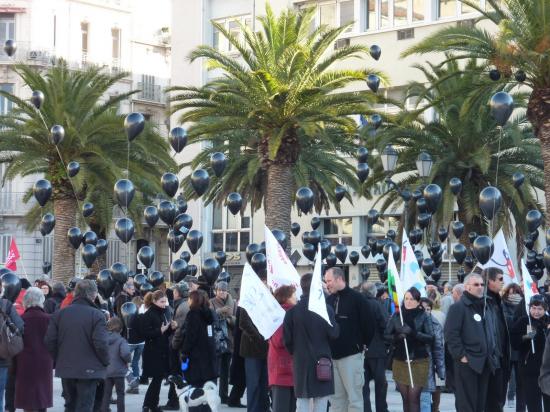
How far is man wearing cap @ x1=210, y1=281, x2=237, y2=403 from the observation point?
17.0 m

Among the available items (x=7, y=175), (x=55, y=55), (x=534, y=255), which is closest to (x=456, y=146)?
(x=534, y=255)

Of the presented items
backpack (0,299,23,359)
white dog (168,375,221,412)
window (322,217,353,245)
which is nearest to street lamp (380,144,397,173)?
window (322,217,353,245)

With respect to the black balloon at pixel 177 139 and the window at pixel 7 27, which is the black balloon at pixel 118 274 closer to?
the black balloon at pixel 177 139

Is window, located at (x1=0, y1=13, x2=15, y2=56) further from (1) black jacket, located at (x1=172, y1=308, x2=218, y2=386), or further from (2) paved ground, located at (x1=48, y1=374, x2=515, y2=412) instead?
(1) black jacket, located at (x1=172, y1=308, x2=218, y2=386)

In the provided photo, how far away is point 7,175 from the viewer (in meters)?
33.4

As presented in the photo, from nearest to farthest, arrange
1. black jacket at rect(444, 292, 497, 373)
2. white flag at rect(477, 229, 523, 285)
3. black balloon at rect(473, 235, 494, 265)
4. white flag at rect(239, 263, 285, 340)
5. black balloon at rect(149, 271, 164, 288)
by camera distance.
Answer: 1. black jacket at rect(444, 292, 497, 373)
2. white flag at rect(239, 263, 285, 340)
3. white flag at rect(477, 229, 523, 285)
4. black balloon at rect(473, 235, 494, 265)
5. black balloon at rect(149, 271, 164, 288)

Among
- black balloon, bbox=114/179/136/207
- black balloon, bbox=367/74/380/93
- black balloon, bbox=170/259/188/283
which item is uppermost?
black balloon, bbox=367/74/380/93

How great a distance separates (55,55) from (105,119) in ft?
75.7

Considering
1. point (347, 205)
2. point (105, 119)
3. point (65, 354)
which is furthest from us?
point (347, 205)

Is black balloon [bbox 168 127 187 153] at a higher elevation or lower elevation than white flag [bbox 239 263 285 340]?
higher

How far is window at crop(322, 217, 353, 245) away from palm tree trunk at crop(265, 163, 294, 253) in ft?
42.2

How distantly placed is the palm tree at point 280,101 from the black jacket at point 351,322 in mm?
15247

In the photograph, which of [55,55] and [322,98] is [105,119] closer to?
[322,98]

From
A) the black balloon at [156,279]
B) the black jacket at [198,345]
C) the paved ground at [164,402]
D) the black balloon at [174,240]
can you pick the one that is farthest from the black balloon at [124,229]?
the black jacket at [198,345]
